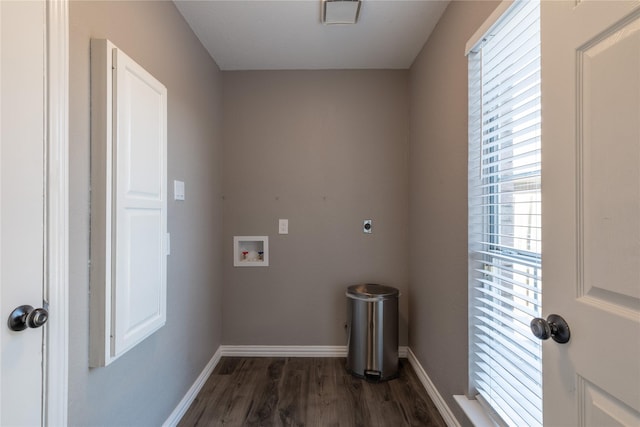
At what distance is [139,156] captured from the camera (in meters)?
1.27

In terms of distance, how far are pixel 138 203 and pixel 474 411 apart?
1861 millimetres

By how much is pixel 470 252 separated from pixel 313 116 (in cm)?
175

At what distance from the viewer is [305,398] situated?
200 cm

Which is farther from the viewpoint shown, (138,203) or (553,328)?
(138,203)

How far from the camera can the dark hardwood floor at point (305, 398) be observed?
180 cm

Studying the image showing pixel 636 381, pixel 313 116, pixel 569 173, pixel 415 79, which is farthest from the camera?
pixel 313 116

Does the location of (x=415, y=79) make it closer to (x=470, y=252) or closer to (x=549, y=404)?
(x=470, y=252)

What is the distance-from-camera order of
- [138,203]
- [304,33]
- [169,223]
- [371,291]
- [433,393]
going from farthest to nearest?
[371,291], [304,33], [433,393], [169,223], [138,203]

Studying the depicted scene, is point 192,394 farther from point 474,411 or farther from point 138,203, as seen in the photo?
point 474,411
